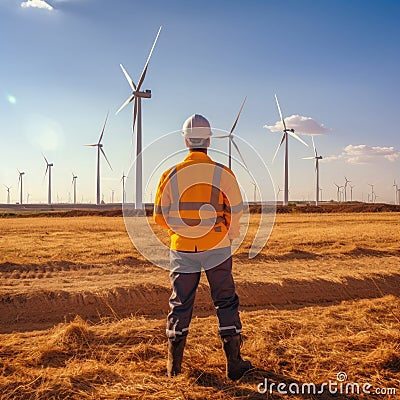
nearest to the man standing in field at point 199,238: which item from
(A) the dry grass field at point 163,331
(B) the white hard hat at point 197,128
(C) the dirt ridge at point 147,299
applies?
(B) the white hard hat at point 197,128

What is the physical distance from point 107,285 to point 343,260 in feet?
25.7

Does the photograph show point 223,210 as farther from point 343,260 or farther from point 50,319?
point 343,260

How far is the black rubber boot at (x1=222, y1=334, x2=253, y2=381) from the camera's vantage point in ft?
15.1

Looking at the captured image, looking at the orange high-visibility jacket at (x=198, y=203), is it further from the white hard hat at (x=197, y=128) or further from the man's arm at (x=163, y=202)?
the white hard hat at (x=197, y=128)

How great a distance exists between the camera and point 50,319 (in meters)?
8.73

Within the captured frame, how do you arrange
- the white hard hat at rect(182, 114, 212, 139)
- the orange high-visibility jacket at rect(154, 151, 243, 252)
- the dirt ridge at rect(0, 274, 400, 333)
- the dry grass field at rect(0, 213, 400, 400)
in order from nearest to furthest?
the dry grass field at rect(0, 213, 400, 400) < the orange high-visibility jacket at rect(154, 151, 243, 252) < the white hard hat at rect(182, 114, 212, 139) < the dirt ridge at rect(0, 274, 400, 333)

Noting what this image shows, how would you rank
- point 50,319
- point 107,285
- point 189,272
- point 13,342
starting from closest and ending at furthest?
point 189,272
point 13,342
point 50,319
point 107,285

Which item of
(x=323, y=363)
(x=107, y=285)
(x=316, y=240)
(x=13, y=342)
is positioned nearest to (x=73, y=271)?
(x=107, y=285)

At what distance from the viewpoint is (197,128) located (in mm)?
4773

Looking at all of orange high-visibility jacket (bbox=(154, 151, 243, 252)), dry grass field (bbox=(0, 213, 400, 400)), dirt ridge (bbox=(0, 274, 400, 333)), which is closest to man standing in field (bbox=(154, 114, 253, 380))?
orange high-visibility jacket (bbox=(154, 151, 243, 252))

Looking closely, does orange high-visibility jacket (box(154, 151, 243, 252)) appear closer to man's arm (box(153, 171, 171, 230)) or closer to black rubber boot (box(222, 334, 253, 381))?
man's arm (box(153, 171, 171, 230))

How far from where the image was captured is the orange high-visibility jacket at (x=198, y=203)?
4.59m

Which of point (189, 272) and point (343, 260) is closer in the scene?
point (189, 272)

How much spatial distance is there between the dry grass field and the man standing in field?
406mm
